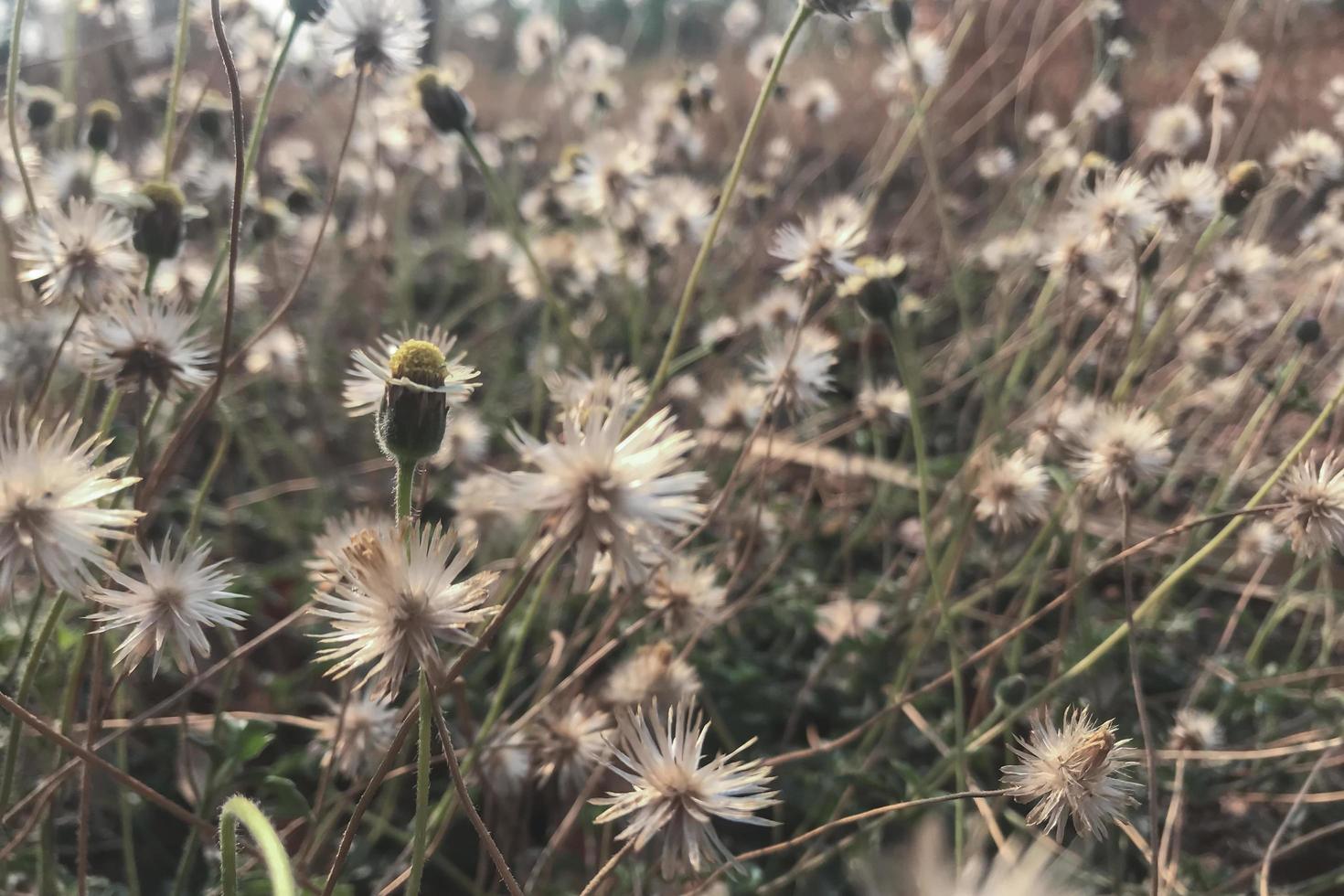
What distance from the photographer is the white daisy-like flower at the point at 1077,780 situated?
712 millimetres

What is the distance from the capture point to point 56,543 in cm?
61

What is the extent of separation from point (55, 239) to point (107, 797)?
2.91 ft

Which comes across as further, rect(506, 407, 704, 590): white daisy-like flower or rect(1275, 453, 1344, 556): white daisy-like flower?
rect(1275, 453, 1344, 556): white daisy-like flower

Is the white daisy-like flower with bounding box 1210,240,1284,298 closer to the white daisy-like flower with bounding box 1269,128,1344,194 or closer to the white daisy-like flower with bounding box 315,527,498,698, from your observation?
the white daisy-like flower with bounding box 1269,128,1344,194

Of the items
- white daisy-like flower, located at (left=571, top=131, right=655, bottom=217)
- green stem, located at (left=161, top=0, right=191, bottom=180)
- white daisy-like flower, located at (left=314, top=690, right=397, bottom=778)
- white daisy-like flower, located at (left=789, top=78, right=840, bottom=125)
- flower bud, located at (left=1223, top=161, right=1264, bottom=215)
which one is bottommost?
white daisy-like flower, located at (left=314, top=690, right=397, bottom=778)

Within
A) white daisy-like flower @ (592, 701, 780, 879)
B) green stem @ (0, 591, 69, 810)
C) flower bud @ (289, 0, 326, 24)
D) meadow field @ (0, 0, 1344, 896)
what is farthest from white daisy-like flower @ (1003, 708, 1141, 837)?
flower bud @ (289, 0, 326, 24)

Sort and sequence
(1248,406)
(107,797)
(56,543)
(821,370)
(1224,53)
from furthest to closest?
(1248,406), (1224,53), (107,797), (821,370), (56,543)

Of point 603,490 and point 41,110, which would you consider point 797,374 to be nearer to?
point 603,490

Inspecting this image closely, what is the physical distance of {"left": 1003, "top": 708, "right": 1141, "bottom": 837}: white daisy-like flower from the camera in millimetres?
712

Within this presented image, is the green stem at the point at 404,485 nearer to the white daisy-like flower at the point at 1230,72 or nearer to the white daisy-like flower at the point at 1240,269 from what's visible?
the white daisy-like flower at the point at 1240,269

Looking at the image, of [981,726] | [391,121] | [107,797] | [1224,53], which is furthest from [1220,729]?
[391,121]

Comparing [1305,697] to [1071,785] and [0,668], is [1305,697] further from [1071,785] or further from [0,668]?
[0,668]

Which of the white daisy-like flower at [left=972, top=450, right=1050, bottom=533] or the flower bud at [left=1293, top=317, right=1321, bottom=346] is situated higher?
the flower bud at [left=1293, top=317, right=1321, bottom=346]

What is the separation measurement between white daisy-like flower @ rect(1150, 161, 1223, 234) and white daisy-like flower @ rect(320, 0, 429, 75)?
1.13 m
